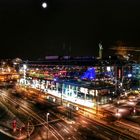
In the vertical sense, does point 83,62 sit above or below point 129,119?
above

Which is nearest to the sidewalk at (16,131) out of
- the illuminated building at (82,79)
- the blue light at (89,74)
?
the illuminated building at (82,79)

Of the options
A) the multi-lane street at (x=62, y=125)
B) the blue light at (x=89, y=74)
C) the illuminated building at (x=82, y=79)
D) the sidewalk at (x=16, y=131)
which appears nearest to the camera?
the sidewalk at (x=16, y=131)

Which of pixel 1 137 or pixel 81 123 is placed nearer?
pixel 1 137

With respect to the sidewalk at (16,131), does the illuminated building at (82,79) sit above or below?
above

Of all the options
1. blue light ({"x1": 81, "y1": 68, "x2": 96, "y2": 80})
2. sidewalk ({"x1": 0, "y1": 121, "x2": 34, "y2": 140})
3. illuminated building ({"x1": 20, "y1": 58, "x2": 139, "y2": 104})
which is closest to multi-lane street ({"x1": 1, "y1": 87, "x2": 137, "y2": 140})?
sidewalk ({"x1": 0, "y1": 121, "x2": 34, "y2": 140})

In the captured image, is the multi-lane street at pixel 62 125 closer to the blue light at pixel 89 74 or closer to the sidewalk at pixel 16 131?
the sidewalk at pixel 16 131

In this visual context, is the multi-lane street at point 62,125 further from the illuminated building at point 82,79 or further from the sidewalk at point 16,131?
the illuminated building at point 82,79

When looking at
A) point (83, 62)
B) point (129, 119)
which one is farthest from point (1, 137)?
point (83, 62)

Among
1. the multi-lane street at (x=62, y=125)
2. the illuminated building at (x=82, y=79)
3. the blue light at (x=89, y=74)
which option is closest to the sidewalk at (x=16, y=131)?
the multi-lane street at (x=62, y=125)

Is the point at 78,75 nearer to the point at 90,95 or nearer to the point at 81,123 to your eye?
the point at 90,95

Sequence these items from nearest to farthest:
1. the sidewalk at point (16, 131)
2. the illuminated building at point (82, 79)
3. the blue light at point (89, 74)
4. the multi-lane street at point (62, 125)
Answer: the sidewalk at point (16, 131) < the multi-lane street at point (62, 125) < the illuminated building at point (82, 79) < the blue light at point (89, 74)

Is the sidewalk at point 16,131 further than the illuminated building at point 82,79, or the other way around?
the illuminated building at point 82,79
